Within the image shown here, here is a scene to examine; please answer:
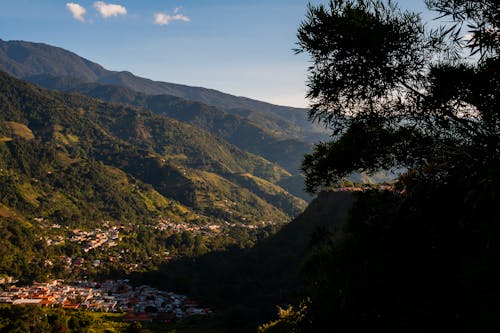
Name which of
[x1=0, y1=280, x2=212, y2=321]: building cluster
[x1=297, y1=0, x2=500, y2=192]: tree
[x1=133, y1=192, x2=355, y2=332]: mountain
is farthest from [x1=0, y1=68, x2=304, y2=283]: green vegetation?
[x1=297, y1=0, x2=500, y2=192]: tree

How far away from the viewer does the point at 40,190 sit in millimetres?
149500

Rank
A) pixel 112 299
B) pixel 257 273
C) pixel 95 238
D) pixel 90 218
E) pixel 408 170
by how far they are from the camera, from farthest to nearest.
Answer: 1. pixel 90 218
2. pixel 95 238
3. pixel 257 273
4. pixel 112 299
5. pixel 408 170

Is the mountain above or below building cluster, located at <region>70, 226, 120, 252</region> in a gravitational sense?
above

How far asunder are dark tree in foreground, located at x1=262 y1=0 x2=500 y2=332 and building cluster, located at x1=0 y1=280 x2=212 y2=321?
6219cm

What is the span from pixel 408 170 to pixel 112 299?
76.3 meters

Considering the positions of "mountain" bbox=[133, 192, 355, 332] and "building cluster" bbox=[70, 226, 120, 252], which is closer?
"mountain" bbox=[133, 192, 355, 332]

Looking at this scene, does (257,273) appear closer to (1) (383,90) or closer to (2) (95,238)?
(2) (95,238)

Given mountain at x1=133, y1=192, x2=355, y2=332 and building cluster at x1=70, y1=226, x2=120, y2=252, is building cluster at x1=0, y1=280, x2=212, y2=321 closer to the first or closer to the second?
mountain at x1=133, y1=192, x2=355, y2=332

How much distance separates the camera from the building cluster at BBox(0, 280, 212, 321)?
217 feet

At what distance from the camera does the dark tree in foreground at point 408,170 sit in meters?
5.54

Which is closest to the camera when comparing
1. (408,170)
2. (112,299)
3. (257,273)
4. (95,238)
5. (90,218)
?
(408,170)

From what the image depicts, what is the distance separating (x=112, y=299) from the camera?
7400 centimetres

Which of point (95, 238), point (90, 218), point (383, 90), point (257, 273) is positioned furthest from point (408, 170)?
point (90, 218)

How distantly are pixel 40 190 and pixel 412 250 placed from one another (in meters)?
165
